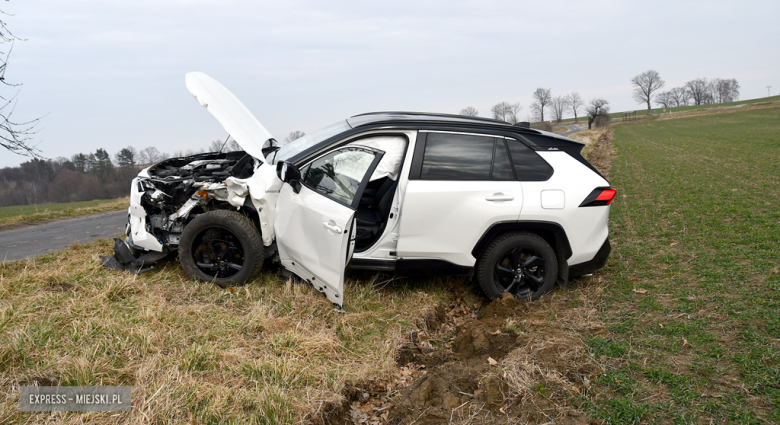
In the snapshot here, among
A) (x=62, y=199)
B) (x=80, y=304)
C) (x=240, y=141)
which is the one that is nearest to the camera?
(x=80, y=304)

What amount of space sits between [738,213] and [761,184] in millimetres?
3849

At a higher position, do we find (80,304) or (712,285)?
(80,304)

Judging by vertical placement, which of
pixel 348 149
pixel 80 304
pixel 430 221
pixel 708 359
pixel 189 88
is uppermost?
pixel 189 88

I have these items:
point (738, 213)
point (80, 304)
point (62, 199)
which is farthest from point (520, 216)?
point (62, 199)

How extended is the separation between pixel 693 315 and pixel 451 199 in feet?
7.54

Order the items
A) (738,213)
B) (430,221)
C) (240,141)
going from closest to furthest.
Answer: (430,221)
(240,141)
(738,213)

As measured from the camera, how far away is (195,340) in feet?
11.9

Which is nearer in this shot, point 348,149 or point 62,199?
point 348,149

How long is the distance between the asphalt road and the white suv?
310cm

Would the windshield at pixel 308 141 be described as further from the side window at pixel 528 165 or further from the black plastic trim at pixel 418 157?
the side window at pixel 528 165

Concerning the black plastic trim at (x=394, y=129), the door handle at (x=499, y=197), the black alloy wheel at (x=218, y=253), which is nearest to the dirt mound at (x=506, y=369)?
the door handle at (x=499, y=197)

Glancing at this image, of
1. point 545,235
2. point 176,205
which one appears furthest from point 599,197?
point 176,205

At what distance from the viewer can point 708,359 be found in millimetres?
3182

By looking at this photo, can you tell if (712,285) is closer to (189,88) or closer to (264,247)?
(264,247)
